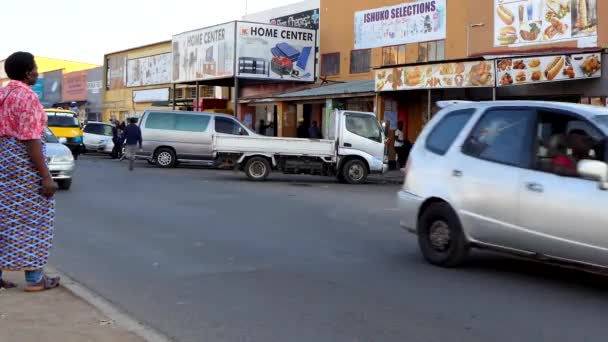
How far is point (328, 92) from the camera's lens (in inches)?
1101

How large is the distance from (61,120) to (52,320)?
2631 centimetres

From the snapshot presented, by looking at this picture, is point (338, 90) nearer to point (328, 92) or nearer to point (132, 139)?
point (328, 92)

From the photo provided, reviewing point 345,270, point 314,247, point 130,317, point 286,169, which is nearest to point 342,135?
point 286,169

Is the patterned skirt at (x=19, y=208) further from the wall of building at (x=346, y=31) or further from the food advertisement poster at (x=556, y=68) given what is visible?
the wall of building at (x=346, y=31)

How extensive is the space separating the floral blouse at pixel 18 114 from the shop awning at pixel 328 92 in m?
21.0

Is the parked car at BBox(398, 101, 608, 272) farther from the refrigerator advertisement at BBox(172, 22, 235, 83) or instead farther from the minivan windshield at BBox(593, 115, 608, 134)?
the refrigerator advertisement at BBox(172, 22, 235, 83)

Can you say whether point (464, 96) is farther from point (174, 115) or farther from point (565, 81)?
point (174, 115)

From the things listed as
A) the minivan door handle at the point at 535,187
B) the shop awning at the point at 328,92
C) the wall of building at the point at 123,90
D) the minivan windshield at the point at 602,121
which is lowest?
the minivan door handle at the point at 535,187

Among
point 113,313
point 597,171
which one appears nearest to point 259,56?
point 597,171

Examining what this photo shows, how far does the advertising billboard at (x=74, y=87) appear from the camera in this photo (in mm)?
58438

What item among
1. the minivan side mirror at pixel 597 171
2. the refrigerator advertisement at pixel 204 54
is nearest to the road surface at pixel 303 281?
the minivan side mirror at pixel 597 171

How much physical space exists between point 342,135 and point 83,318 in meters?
15.1

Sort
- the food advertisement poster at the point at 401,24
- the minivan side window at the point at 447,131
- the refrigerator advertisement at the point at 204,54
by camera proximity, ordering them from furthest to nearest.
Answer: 1. the refrigerator advertisement at the point at 204,54
2. the food advertisement poster at the point at 401,24
3. the minivan side window at the point at 447,131

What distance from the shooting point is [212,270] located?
289 inches
